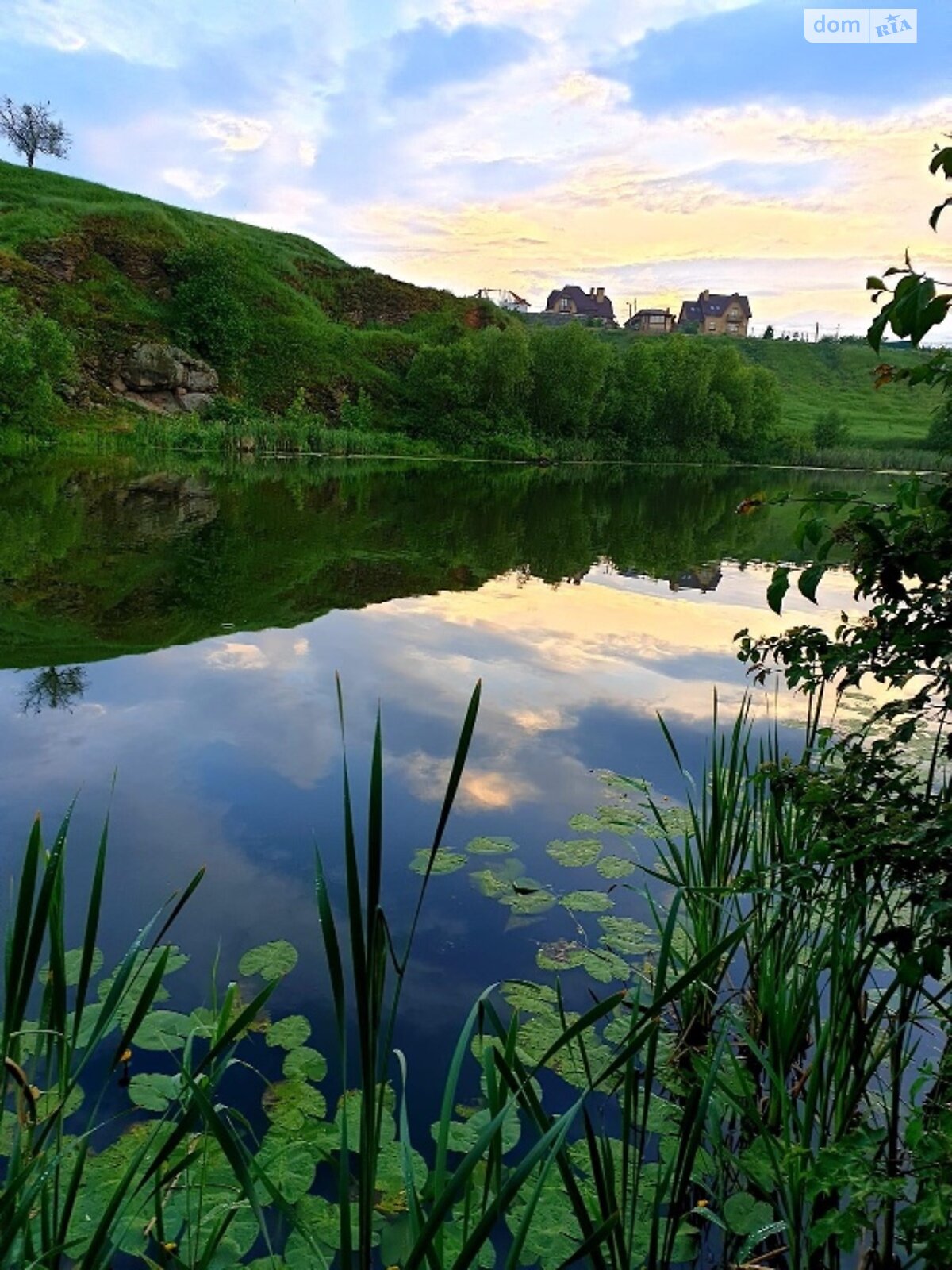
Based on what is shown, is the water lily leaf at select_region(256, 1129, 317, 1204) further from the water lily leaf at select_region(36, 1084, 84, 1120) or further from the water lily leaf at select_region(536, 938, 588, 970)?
the water lily leaf at select_region(536, 938, 588, 970)

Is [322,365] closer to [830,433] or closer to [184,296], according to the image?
[184,296]

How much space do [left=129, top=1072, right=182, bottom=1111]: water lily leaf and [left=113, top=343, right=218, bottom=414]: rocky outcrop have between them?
45.5 meters

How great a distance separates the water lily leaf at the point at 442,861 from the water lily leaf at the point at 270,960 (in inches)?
→ 43.4

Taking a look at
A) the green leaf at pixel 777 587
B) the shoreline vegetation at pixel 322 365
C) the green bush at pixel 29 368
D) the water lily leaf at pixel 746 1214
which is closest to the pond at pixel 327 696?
the water lily leaf at pixel 746 1214

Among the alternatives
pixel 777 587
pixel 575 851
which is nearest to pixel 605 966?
pixel 575 851

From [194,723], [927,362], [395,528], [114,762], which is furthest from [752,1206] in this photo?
[395,528]

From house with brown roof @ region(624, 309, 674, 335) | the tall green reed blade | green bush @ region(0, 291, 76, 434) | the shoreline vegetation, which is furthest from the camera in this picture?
house with brown roof @ region(624, 309, 674, 335)

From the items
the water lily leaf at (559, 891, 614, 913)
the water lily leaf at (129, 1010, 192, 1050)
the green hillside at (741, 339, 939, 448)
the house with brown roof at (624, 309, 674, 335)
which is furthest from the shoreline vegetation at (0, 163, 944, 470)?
the house with brown roof at (624, 309, 674, 335)

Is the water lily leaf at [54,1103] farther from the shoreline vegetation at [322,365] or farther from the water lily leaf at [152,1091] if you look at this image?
the shoreline vegetation at [322,365]

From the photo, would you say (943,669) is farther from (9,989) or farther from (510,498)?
(510,498)

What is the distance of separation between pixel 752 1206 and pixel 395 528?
17.1 m

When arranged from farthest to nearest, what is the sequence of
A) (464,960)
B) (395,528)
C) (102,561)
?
1. (395,528)
2. (102,561)
3. (464,960)

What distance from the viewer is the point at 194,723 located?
7297mm

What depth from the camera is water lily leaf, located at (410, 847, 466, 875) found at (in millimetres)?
5289
